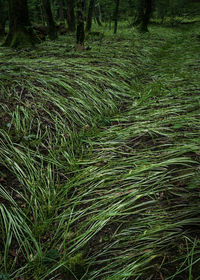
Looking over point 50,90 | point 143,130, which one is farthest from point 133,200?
point 50,90

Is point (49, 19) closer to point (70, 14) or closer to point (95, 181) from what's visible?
point (70, 14)

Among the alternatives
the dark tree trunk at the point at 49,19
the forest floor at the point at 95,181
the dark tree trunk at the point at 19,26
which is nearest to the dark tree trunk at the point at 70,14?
the dark tree trunk at the point at 49,19

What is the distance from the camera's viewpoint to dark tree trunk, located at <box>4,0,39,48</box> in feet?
17.0

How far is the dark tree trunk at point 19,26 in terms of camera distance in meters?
5.18

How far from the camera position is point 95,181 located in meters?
1.59

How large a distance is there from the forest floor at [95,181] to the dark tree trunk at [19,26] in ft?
10.6

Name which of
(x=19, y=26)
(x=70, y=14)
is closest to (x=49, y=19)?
(x=19, y=26)

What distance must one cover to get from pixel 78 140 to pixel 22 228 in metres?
1.14

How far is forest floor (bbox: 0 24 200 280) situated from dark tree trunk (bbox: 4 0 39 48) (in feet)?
10.6

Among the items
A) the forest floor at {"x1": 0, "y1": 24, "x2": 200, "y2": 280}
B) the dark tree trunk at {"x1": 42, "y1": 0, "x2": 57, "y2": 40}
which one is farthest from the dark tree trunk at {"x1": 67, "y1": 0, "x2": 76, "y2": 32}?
the forest floor at {"x1": 0, "y1": 24, "x2": 200, "y2": 280}

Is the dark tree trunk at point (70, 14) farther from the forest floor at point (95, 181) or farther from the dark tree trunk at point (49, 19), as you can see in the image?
the forest floor at point (95, 181)

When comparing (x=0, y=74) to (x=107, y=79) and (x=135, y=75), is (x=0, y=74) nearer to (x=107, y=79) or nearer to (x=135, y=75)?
(x=107, y=79)

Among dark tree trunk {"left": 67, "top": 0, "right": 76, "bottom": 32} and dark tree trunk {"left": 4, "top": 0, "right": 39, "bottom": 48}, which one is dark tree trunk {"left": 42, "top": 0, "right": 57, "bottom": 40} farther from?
dark tree trunk {"left": 67, "top": 0, "right": 76, "bottom": 32}

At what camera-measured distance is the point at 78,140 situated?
85.5 inches
